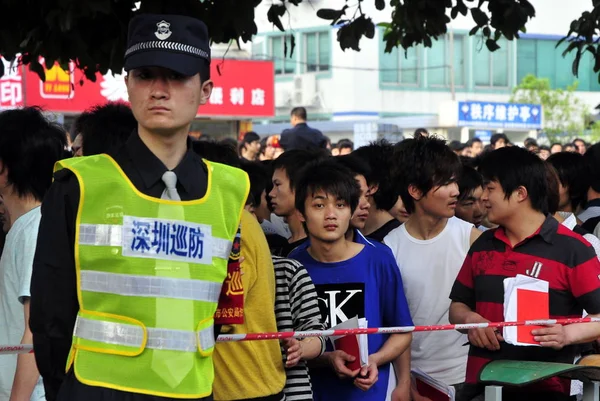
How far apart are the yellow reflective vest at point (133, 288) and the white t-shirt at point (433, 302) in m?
2.73

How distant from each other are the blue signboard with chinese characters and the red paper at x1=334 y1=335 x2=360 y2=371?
32.1 meters

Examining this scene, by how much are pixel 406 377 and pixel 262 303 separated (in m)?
1.27

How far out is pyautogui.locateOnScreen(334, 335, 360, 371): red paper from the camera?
473 cm

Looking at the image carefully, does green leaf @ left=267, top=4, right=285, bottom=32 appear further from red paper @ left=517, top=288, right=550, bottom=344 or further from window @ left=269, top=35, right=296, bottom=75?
window @ left=269, top=35, right=296, bottom=75

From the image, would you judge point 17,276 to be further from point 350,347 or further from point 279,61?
point 279,61

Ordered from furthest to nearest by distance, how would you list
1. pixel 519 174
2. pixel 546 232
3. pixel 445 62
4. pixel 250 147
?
pixel 445 62
pixel 250 147
pixel 519 174
pixel 546 232

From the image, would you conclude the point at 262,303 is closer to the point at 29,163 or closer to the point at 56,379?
the point at 29,163

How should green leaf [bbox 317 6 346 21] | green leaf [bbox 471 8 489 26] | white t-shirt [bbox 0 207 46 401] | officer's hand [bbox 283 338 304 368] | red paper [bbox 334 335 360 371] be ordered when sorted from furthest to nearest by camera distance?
green leaf [bbox 471 8 489 26], green leaf [bbox 317 6 346 21], red paper [bbox 334 335 360 371], officer's hand [bbox 283 338 304 368], white t-shirt [bbox 0 207 46 401]

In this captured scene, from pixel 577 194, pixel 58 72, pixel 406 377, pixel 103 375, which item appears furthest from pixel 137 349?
pixel 58 72

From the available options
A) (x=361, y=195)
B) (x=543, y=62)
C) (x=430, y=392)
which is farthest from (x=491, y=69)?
(x=430, y=392)

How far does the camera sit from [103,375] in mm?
2846

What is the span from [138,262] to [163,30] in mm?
623

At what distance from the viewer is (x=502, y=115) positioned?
122 feet

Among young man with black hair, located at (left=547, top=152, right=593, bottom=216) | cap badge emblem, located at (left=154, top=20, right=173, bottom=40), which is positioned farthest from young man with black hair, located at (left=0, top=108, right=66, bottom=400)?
young man with black hair, located at (left=547, top=152, right=593, bottom=216)
